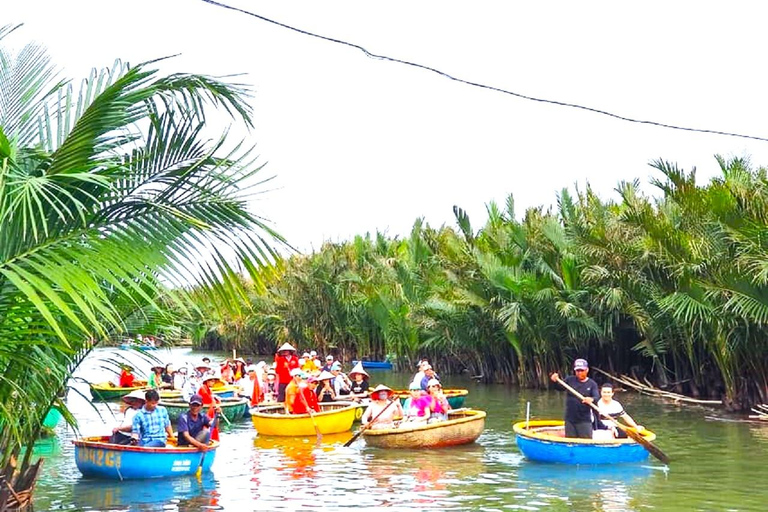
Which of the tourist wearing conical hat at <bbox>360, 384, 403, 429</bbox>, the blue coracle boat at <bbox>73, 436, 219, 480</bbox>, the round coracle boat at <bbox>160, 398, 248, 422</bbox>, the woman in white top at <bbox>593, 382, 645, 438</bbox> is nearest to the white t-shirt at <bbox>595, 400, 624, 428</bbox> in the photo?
the woman in white top at <bbox>593, 382, 645, 438</bbox>

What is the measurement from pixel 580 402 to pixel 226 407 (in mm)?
11370

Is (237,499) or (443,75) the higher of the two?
(443,75)

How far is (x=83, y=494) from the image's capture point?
15305 mm

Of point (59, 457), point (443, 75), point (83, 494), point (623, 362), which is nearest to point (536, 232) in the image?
point (623, 362)

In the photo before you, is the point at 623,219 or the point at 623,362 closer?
the point at 623,219

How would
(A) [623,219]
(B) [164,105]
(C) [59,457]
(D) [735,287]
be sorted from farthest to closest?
(A) [623,219], (D) [735,287], (C) [59,457], (B) [164,105]

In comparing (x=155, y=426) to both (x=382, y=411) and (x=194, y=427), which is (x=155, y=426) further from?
(x=382, y=411)

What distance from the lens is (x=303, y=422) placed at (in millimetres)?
21922

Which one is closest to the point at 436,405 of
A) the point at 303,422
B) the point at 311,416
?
the point at 311,416

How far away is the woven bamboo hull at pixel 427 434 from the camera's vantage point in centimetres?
1933

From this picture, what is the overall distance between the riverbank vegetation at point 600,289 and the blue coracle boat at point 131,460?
114 inches

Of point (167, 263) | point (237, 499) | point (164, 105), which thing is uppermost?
point (164, 105)

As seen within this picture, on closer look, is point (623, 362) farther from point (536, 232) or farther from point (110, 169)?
point (110, 169)

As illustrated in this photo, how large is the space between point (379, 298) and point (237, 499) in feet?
92.0
